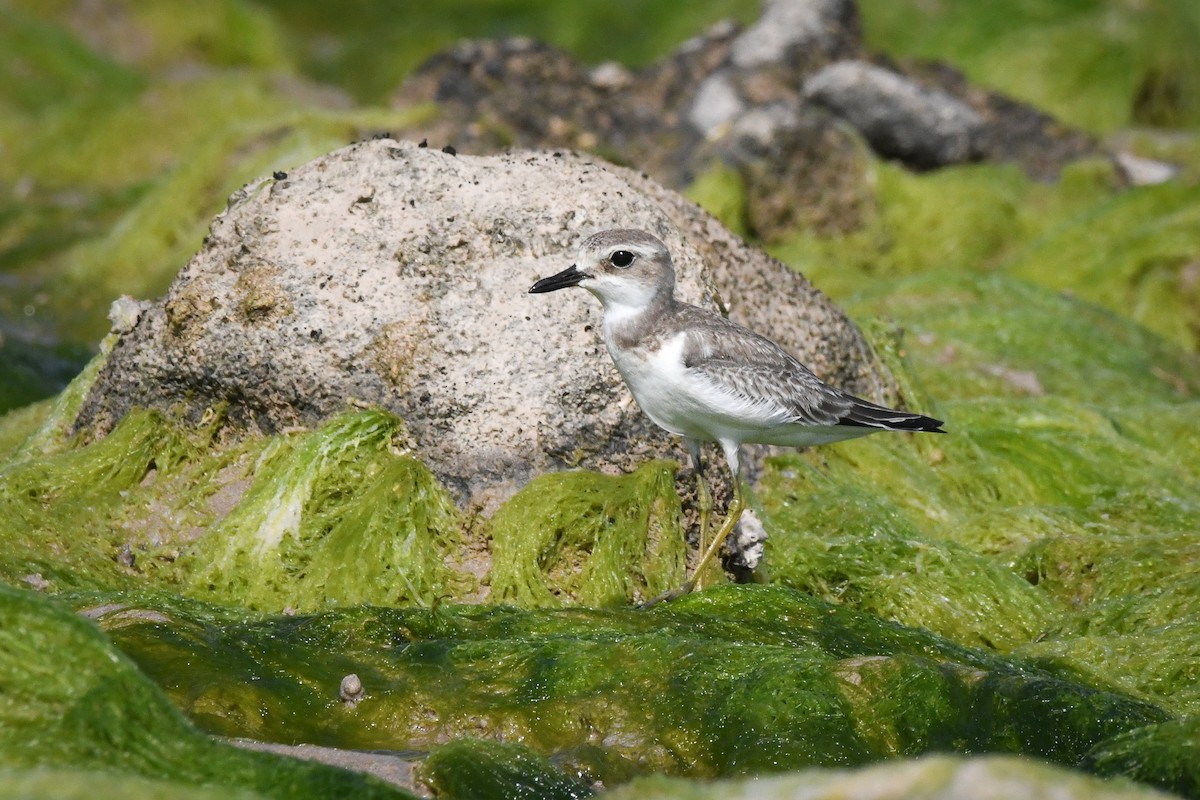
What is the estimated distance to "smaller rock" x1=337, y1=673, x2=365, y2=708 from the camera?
5.55 m

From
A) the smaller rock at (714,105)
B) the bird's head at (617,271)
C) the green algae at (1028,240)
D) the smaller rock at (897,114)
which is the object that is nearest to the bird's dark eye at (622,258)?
the bird's head at (617,271)

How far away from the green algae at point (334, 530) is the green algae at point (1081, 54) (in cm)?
1746

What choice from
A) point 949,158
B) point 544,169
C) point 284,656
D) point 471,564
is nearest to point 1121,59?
point 949,158

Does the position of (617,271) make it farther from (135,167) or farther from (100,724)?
(135,167)

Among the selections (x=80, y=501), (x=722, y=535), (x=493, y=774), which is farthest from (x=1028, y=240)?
(x=493, y=774)

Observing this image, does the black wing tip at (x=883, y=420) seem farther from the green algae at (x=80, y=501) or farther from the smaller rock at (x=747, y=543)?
the green algae at (x=80, y=501)

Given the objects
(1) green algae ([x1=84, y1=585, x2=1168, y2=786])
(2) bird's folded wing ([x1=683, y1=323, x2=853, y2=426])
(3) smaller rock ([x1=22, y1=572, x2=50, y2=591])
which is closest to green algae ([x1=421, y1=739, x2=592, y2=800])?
(1) green algae ([x1=84, y1=585, x2=1168, y2=786])

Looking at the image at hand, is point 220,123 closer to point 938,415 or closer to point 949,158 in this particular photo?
point 949,158

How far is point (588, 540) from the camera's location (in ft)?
23.5

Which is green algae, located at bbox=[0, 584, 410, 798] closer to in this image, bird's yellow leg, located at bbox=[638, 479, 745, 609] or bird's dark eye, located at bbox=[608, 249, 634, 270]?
bird's yellow leg, located at bbox=[638, 479, 745, 609]

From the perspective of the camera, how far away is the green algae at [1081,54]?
2348 centimetres

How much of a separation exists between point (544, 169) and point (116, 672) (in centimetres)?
431

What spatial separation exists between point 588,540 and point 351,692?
6.07 ft

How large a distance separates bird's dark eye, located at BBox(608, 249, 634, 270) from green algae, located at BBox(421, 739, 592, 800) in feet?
7.86
